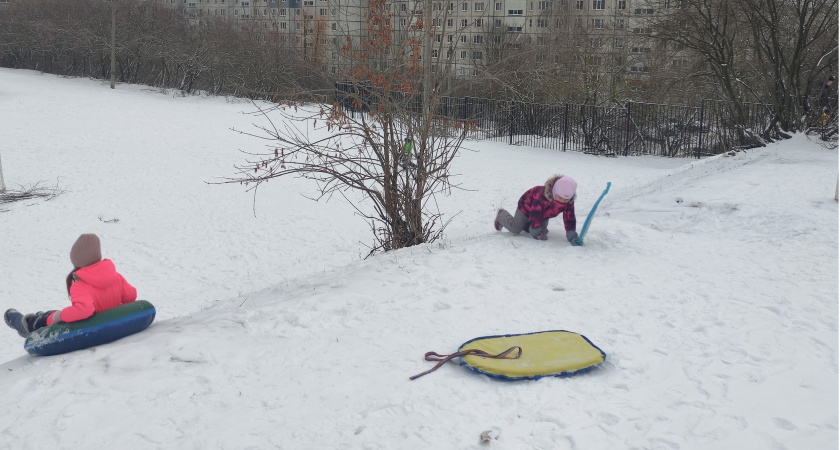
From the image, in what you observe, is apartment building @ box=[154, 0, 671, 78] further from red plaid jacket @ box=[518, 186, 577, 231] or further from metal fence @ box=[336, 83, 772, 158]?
metal fence @ box=[336, 83, 772, 158]

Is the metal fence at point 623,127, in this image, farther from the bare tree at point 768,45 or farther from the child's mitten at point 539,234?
the child's mitten at point 539,234

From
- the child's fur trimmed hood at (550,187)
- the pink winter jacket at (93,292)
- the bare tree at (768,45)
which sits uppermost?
the bare tree at (768,45)

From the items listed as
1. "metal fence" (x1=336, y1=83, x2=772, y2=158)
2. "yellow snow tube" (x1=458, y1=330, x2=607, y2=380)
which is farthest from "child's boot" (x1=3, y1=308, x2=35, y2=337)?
"metal fence" (x1=336, y1=83, x2=772, y2=158)

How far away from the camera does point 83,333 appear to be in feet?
18.2

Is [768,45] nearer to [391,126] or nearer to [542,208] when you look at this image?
[542,208]

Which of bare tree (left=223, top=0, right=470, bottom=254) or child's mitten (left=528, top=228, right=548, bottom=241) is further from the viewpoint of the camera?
bare tree (left=223, top=0, right=470, bottom=254)

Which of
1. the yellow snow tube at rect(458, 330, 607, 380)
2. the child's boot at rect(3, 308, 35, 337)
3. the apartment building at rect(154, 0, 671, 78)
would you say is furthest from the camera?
the apartment building at rect(154, 0, 671, 78)

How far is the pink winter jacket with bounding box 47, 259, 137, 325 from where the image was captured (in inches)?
220

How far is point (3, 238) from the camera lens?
51.3ft

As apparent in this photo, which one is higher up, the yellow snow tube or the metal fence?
the metal fence

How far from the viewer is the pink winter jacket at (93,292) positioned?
18.3 feet

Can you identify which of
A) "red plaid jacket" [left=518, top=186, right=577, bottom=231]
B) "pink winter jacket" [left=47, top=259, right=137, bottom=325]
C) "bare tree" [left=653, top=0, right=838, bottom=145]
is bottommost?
"pink winter jacket" [left=47, top=259, right=137, bottom=325]

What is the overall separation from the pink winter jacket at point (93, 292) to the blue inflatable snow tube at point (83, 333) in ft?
0.26

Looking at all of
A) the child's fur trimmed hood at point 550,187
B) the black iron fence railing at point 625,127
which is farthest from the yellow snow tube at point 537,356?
the black iron fence railing at point 625,127
